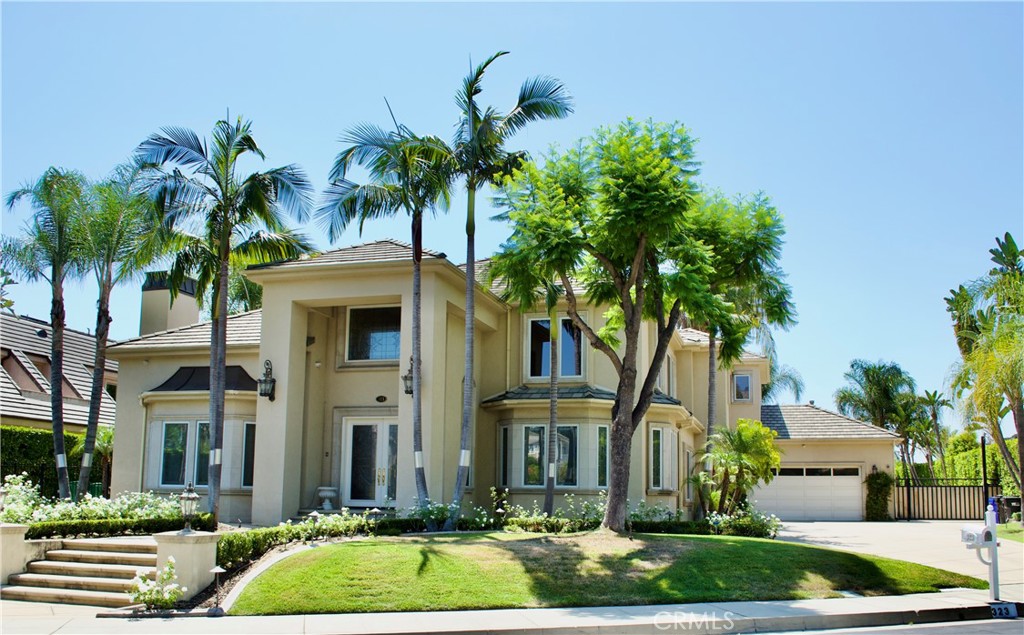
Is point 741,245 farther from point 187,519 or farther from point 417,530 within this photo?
point 187,519

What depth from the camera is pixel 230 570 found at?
43.0 ft

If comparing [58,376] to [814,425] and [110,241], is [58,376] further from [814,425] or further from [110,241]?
[814,425]

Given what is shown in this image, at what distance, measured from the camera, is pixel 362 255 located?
2062cm

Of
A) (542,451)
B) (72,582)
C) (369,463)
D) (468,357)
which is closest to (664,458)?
(542,451)

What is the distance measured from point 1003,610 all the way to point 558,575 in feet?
20.8

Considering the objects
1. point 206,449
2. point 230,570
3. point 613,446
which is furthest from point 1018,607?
point 206,449

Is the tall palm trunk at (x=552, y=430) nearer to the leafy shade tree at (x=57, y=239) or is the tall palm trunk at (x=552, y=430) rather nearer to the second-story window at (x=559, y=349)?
the second-story window at (x=559, y=349)

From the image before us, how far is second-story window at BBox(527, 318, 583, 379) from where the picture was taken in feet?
76.0

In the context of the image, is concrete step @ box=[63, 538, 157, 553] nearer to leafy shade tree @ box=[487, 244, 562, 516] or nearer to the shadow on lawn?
the shadow on lawn

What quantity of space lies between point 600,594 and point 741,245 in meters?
8.24

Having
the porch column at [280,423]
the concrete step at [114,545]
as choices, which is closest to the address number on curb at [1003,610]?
the concrete step at [114,545]

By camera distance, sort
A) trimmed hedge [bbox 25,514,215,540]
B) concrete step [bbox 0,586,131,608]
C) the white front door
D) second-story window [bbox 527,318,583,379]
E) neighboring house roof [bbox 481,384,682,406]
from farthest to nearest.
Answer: second-story window [bbox 527,318,583,379]
neighboring house roof [bbox 481,384,682,406]
the white front door
trimmed hedge [bbox 25,514,215,540]
concrete step [bbox 0,586,131,608]

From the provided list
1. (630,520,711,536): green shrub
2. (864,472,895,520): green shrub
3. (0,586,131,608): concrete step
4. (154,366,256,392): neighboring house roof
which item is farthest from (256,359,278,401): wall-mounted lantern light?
(864,472,895,520): green shrub

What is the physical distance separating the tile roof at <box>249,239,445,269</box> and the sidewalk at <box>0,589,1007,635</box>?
31.9ft
